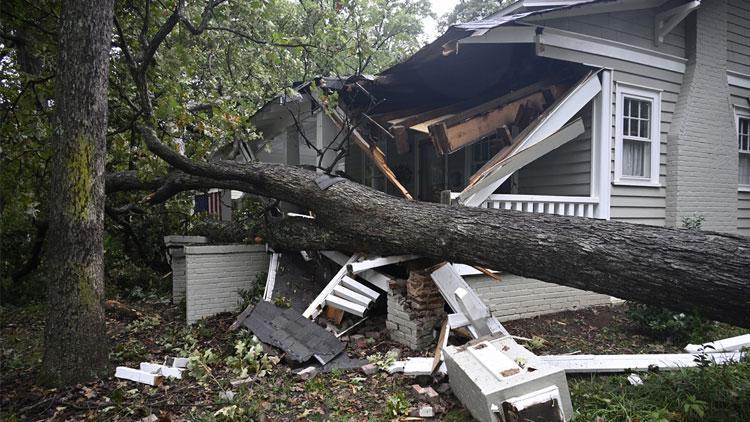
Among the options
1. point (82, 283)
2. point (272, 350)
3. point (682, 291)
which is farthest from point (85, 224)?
point (682, 291)

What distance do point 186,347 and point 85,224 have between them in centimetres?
189

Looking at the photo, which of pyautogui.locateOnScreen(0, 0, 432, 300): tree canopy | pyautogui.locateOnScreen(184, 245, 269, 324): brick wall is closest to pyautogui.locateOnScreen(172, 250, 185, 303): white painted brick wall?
pyautogui.locateOnScreen(0, 0, 432, 300): tree canopy

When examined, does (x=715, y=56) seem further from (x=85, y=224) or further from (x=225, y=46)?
(x=85, y=224)

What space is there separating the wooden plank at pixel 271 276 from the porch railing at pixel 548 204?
300 centimetres

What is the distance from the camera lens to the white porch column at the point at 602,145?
7.02m

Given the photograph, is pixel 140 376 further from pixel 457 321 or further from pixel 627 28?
pixel 627 28

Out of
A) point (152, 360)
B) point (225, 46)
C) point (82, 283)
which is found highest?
point (225, 46)

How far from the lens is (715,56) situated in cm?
856

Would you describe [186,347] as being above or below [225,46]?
below

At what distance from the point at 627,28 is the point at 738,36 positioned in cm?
327

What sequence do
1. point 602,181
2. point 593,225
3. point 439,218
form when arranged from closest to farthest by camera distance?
1. point 593,225
2. point 439,218
3. point 602,181

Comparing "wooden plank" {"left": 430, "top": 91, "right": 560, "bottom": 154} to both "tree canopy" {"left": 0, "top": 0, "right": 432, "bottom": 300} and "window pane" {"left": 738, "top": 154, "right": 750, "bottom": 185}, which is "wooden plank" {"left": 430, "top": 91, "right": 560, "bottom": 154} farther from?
"window pane" {"left": 738, "top": 154, "right": 750, "bottom": 185}

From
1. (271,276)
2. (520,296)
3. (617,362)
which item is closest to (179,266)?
(271,276)

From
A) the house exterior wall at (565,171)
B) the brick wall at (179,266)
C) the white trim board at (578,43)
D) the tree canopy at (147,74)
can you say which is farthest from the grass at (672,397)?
the brick wall at (179,266)
